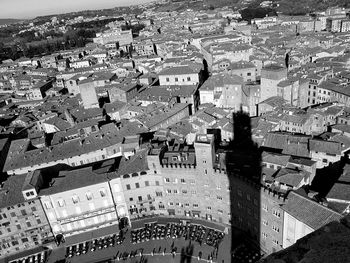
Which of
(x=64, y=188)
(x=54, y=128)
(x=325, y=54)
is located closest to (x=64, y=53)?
(x=54, y=128)

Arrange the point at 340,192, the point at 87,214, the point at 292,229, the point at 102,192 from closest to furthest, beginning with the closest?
1. the point at 340,192
2. the point at 292,229
3. the point at 102,192
4. the point at 87,214

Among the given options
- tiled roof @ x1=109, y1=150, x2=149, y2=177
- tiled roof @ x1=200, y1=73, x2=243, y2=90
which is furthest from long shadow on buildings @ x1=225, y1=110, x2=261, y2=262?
tiled roof @ x1=200, y1=73, x2=243, y2=90

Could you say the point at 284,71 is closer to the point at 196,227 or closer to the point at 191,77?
the point at 191,77

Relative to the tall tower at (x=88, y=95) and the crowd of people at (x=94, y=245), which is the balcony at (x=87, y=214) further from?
the tall tower at (x=88, y=95)

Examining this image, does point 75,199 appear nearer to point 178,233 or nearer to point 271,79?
point 178,233

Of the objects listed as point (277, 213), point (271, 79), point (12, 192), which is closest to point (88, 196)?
point (12, 192)

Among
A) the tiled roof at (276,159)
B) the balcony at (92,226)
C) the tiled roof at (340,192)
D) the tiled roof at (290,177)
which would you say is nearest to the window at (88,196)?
the balcony at (92,226)

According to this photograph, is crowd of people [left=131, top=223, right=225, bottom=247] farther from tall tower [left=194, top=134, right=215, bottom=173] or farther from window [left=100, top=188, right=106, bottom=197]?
tall tower [left=194, top=134, right=215, bottom=173]
